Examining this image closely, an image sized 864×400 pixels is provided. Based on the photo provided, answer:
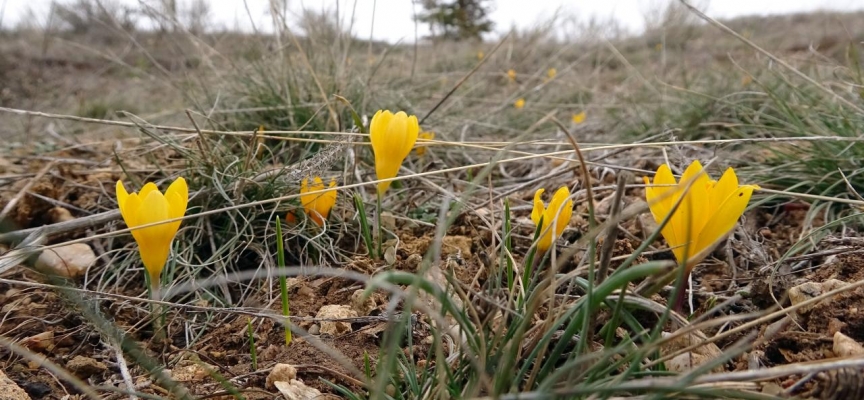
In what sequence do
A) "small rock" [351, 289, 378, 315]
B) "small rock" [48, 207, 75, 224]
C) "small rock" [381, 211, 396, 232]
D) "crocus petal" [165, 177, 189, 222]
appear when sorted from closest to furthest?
1. "crocus petal" [165, 177, 189, 222]
2. "small rock" [351, 289, 378, 315]
3. "small rock" [381, 211, 396, 232]
4. "small rock" [48, 207, 75, 224]

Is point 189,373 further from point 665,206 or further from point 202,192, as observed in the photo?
point 665,206

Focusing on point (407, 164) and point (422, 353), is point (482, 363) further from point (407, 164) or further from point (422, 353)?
point (407, 164)

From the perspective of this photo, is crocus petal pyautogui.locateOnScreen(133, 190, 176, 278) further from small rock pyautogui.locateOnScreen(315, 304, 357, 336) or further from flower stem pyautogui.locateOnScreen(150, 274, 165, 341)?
small rock pyautogui.locateOnScreen(315, 304, 357, 336)

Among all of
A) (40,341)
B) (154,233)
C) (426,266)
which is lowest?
(40,341)

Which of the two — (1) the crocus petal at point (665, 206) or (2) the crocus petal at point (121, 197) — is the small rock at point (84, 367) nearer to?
(2) the crocus petal at point (121, 197)

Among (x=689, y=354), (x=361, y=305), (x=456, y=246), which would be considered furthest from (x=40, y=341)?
(x=689, y=354)

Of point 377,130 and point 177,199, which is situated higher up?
point 377,130

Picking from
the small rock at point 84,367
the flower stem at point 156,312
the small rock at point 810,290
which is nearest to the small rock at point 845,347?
the small rock at point 810,290

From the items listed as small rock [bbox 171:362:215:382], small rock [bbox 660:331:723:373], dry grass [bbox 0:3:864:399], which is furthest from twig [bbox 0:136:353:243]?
small rock [bbox 660:331:723:373]
